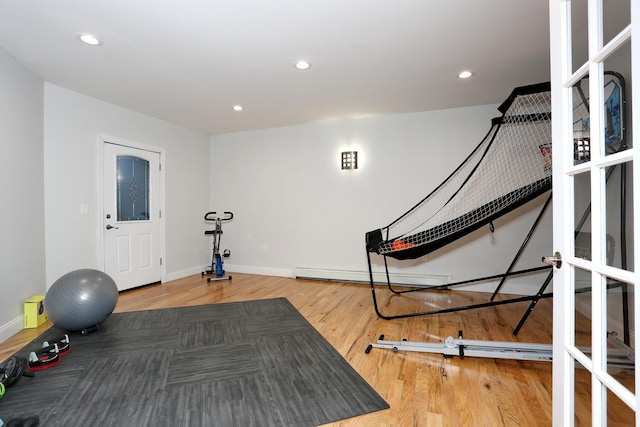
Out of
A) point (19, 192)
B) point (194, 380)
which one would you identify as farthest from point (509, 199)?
point (19, 192)

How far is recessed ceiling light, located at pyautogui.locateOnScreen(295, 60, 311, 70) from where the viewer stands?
2.83m

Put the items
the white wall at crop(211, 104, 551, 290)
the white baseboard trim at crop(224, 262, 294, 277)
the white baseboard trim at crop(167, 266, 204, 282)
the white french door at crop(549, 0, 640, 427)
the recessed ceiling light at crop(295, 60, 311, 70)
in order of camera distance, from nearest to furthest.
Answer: the white french door at crop(549, 0, 640, 427) < the recessed ceiling light at crop(295, 60, 311, 70) < the white wall at crop(211, 104, 551, 290) < the white baseboard trim at crop(167, 266, 204, 282) < the white baseboard trim at crop(224, 262, 294, 277)

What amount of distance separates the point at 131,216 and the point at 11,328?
1.84 metres

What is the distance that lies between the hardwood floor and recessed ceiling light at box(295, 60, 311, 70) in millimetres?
2543

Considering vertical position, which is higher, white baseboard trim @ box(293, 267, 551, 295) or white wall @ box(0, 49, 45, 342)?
white wall @ box(0, 49, 45, 342)

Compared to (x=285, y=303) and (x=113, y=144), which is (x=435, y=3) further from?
(x=113, y=144)

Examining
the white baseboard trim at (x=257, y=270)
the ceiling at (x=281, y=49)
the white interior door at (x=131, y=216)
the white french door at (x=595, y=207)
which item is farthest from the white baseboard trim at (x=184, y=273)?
the white french door at (x=595, y=207)

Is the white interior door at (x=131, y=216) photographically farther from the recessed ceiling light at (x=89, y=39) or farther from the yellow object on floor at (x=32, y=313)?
the recessed ceiling light at (x=89, y=39)

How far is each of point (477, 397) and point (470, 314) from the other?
1646 millimetres

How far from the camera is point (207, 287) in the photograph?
175 inches

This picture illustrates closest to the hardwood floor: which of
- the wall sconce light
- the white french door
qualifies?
the white french door

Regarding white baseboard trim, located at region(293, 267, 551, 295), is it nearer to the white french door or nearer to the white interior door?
the white interior door

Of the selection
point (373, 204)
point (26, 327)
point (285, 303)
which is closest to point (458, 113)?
point (373, 204)

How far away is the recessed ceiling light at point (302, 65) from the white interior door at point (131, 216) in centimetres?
282
